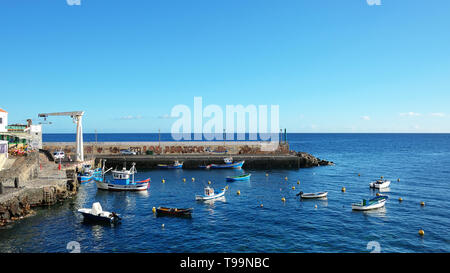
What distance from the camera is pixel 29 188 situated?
125 feet

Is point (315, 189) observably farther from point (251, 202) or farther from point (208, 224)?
point (208, 224)

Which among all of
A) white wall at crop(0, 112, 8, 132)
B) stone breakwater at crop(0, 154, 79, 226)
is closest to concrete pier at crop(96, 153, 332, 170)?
white wall at crop(0, 112, 8, 132)

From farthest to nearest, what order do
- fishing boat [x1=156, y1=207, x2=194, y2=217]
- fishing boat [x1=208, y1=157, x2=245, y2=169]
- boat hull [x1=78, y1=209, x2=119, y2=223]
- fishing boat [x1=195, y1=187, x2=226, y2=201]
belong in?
1. fishing boat [x1=208, y1=157, x2=245, y2=169]
2. fishing boat [x1=195, y1=187, x2=226, y2=201]
3. fishing boat [x1=156, y1=207, x2=194, y2=217]
4. boat hull [x1=78, y1=209, x2=119, y2=223]

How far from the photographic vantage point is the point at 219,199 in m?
45.6

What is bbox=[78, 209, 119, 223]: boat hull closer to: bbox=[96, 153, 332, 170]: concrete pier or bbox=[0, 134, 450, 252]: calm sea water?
bbox=[0, 134, 450, 252]: calm sea water

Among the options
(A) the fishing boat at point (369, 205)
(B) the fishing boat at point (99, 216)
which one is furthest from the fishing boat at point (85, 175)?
(A) the fishing boat at point (369, 205)

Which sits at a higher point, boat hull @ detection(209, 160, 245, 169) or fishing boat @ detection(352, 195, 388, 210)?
boat hull @ detection(209, 160, 245, 169)

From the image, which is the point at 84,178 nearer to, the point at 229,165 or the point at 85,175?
the point at 85,175

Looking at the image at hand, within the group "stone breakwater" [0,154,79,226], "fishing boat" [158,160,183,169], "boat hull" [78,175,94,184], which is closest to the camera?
"stone breakwater" [0,154,79,226]

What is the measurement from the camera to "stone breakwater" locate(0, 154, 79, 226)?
109ft
